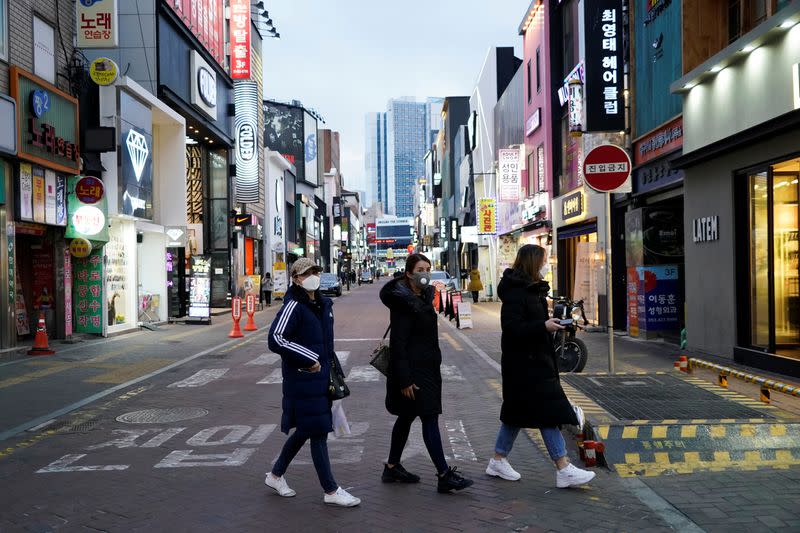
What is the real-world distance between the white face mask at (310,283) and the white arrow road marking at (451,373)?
21.9 feet

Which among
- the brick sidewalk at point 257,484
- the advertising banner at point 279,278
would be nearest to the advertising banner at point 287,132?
the advertising banner at point 279,278

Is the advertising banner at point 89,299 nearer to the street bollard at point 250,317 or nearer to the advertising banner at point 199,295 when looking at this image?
the street bollard at point 250,317

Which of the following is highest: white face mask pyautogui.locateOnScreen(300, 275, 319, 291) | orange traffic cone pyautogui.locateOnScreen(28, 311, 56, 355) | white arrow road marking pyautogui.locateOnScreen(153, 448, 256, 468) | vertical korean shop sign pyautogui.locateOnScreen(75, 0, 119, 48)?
vertical korean shop sign pyautogui.locateOnScreen(75, 0, 119, 48)

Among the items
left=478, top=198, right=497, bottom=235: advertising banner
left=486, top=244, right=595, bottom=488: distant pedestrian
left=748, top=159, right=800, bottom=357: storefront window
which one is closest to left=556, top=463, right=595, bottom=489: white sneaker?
left=486, top=244, right=595, bottom=488: distant pedestrian

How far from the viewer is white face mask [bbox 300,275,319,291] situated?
18.7 ft

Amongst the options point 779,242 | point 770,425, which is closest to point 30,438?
point 770,425

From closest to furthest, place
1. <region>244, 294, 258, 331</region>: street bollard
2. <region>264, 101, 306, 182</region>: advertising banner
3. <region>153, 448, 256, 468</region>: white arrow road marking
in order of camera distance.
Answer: <region>153, 448, 256, 468</region>: white arrow road marking < <region>244, 294, 258, 331</region>: street bollard < <region>264, 101, 306, 182</region>: advertising banner

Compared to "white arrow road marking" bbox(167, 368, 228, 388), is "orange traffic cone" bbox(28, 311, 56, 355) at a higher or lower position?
higher

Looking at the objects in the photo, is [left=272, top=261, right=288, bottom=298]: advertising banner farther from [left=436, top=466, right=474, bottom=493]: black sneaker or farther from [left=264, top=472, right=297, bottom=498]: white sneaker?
[left=436, top=466, right=474, bottom=493]: black sneaker

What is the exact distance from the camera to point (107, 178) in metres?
21.0

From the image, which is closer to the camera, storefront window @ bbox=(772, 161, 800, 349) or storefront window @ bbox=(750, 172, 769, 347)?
storefront window @ bbox=(772, 161, 800, 349)

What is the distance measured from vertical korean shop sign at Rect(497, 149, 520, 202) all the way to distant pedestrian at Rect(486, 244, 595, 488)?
29.5 metres

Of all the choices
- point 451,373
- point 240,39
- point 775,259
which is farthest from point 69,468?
point 240,39

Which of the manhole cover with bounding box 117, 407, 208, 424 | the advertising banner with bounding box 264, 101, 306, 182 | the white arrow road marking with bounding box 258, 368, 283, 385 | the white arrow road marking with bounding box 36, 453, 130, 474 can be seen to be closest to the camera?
the white arrow road marking with bounding box 36, 453, 130, 474
